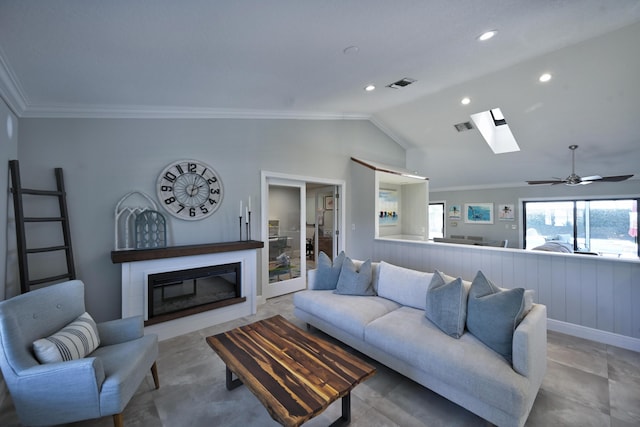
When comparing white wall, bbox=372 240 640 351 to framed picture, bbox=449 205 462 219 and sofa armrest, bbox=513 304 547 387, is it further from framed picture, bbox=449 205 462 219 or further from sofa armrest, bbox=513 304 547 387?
framed picture, bbox=449 205 462 219

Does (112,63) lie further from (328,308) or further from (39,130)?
(328,308)

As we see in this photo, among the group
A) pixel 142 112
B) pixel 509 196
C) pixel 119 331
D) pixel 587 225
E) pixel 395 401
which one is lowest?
pixel 395 401

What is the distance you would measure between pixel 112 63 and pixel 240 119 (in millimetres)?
1797

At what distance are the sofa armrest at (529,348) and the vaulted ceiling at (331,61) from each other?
7.75ft

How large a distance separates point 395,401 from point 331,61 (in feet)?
10.0

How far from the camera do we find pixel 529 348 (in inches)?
67.0

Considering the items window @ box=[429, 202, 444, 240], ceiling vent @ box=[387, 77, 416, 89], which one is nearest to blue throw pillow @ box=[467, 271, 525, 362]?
ceiling vent @ box=[387, 77, 416, 89]

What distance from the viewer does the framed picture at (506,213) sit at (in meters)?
7.50

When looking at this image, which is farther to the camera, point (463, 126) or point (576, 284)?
point (463, 126)

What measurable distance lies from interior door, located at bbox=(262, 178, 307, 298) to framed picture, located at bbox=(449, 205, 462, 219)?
5.80 meters

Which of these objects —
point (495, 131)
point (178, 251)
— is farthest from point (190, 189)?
point (495, 131)

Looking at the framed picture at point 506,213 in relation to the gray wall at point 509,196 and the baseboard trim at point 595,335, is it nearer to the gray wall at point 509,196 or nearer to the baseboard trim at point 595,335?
the gray wall at point 509,196

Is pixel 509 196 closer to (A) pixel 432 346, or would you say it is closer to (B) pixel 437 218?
(B) pixel 437 218

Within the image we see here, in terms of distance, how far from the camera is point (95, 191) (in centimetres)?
299
